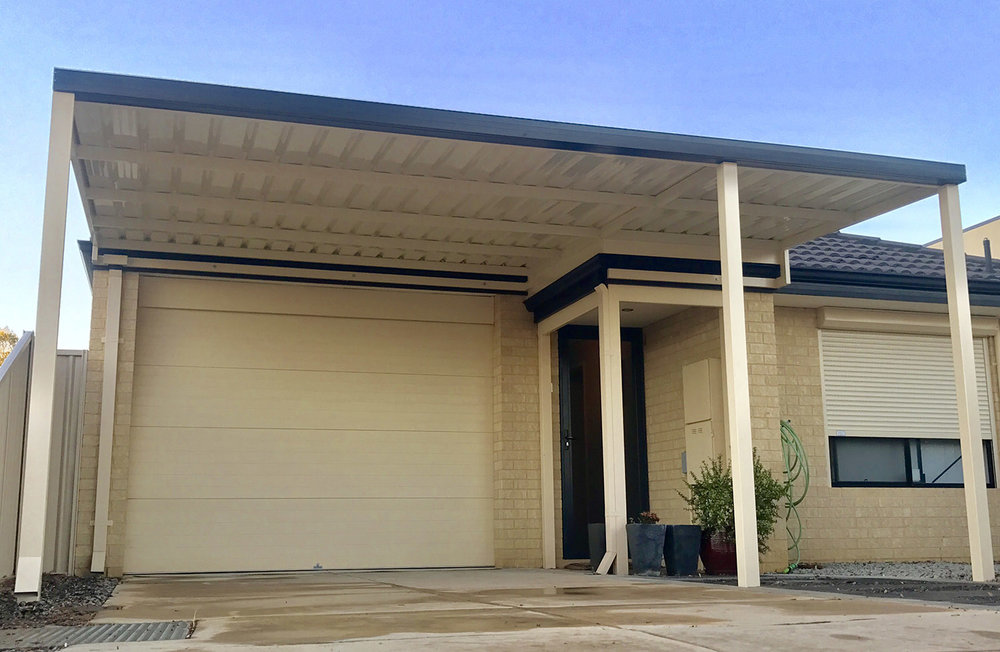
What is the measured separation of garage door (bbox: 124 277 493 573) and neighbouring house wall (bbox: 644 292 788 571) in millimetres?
1953

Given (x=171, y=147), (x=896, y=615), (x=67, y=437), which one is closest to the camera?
(x=896, y=615)

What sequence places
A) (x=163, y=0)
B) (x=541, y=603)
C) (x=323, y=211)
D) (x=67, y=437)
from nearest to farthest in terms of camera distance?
1. (x=541, y=603)
2. (x=323, y=211)
3. (x=67, y=437)
4. (x=163, y=0)

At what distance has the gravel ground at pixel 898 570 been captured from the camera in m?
8.54

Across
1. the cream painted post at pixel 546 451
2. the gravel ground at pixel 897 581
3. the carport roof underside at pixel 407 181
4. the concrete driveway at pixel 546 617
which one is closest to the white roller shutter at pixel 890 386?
the gravel ground at pixel 897 581

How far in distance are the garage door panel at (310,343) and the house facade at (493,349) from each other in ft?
0.10

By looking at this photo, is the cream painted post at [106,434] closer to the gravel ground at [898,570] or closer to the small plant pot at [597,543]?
the small plant pot at [597,543]

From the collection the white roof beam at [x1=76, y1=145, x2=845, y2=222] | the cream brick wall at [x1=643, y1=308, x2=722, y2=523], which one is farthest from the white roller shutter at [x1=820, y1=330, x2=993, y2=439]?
the white roof beam at [x1=76, y1=145, x2=845, y2=222]

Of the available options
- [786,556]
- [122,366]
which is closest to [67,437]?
[122,366]

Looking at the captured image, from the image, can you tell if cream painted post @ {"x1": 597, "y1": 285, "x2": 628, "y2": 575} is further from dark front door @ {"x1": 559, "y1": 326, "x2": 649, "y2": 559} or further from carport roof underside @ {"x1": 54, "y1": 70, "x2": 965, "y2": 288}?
dark front door @ {"x1": 559, "y1": 326, "x2": 649, "y2": 559}

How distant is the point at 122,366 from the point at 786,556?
23.3ft

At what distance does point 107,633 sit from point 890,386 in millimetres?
9611

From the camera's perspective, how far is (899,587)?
275 inches

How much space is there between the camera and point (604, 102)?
107 feet

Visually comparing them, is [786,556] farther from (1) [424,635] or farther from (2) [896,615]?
(1) [424,635]
